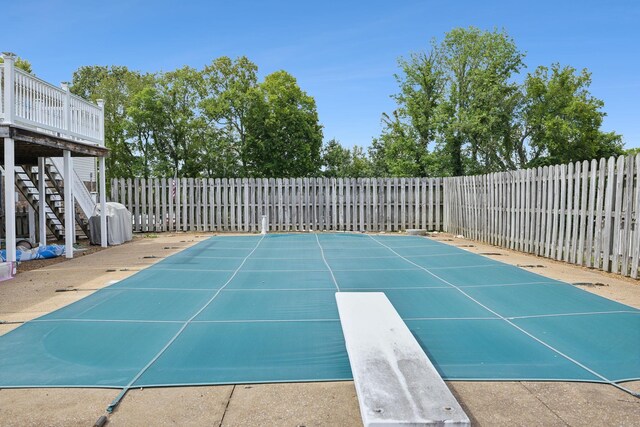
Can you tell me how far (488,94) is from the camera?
22.4 metres

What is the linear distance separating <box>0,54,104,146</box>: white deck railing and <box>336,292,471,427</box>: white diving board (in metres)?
7.67

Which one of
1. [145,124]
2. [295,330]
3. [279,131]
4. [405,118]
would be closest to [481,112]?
[405,118]

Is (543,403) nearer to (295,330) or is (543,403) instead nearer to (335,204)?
(295,330)

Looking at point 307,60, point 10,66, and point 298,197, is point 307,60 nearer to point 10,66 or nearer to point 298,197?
point 298,197

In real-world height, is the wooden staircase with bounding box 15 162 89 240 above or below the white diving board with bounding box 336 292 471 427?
above

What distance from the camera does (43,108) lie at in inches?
377

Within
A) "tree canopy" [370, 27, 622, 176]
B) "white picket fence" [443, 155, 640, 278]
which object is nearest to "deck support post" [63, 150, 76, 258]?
"white picket fence" [443, 155, 640, 278]

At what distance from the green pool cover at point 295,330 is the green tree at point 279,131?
54.9 feet

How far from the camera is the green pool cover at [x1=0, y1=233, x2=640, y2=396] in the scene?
3430 millimetres

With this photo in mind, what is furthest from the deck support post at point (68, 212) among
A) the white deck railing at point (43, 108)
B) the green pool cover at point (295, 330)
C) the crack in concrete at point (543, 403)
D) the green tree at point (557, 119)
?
the green tree at point (557, 119)

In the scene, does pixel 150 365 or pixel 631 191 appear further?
pixel 631 191

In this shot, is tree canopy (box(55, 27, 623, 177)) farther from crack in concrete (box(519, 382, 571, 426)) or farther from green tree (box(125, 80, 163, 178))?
crack in concrete (box(519, 382, 571, 426))

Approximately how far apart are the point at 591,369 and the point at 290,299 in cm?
323

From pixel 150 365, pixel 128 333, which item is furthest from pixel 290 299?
pixel 150 365
